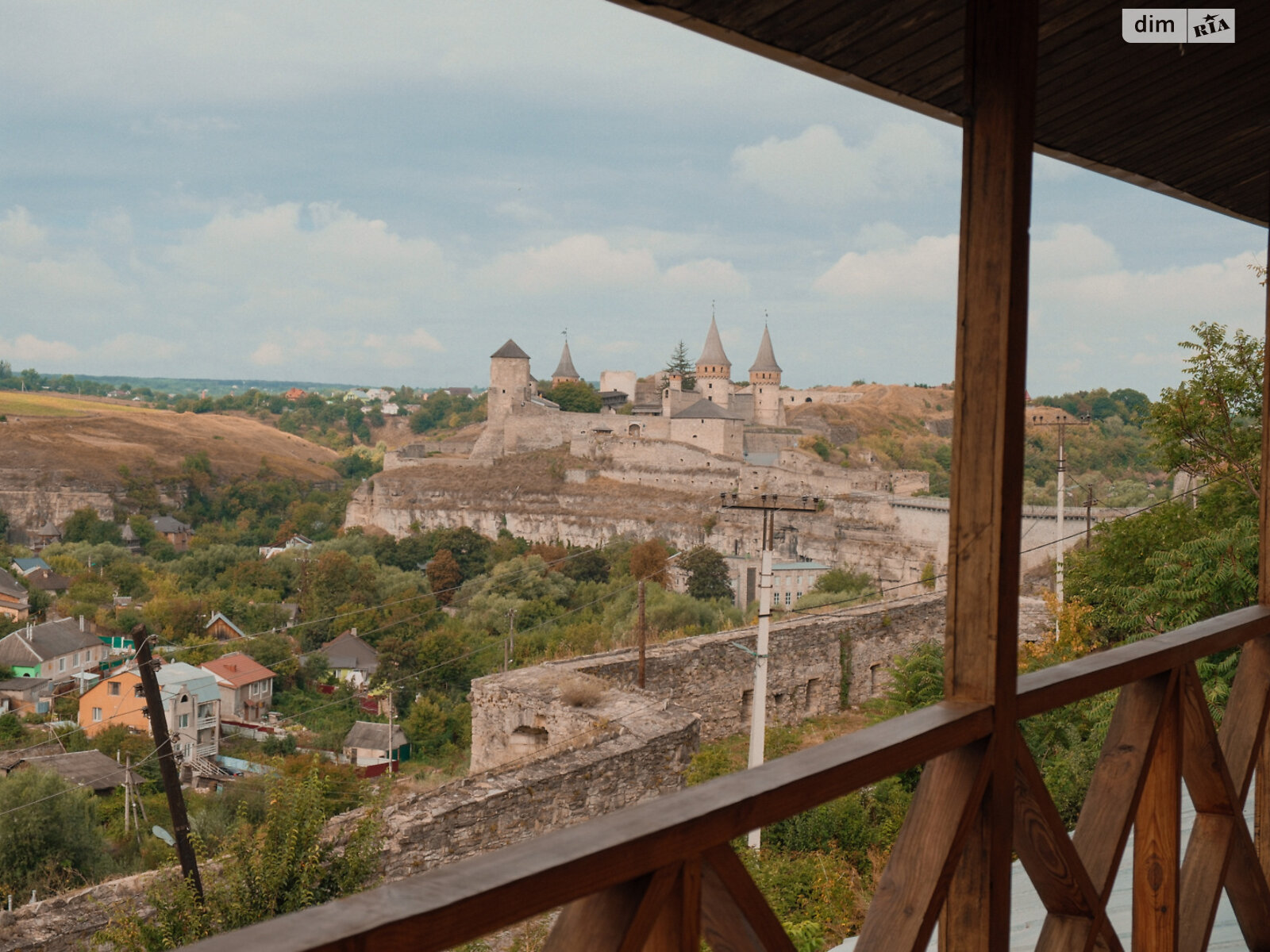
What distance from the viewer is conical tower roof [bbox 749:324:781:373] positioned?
5588cm

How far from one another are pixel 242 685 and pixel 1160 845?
736 inches

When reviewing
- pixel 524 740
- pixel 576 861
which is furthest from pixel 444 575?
pixel 576 861

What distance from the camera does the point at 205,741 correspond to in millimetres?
15039

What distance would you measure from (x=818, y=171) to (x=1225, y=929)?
23.4ft

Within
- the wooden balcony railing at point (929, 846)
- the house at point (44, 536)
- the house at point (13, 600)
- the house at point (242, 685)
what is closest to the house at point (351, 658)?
the house at point (242, 685)

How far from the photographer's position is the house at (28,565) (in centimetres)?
2644

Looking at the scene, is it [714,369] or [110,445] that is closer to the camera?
[110,445]

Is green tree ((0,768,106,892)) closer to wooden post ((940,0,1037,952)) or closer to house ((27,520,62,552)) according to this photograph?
wooden post ((940,0,1037,952))

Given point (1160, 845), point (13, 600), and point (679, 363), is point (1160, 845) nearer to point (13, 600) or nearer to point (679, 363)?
point (13, 600)

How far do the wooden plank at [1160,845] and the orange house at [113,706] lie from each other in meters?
16.6

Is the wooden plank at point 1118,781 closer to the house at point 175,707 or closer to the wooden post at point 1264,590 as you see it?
the wooden post at point 1264,590

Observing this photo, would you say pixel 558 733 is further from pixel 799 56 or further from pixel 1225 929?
pixel 799 56

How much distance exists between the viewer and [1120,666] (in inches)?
53.4

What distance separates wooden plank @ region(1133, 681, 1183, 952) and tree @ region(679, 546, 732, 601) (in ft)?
83.8
